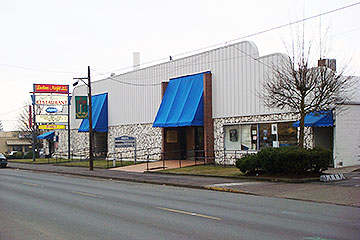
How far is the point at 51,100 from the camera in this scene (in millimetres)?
48875

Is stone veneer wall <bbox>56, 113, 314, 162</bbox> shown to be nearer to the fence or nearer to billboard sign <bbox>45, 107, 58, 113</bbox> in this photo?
the fence

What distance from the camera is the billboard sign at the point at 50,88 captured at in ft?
160

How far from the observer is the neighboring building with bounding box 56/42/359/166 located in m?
26.2

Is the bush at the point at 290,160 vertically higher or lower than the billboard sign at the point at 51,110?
lower

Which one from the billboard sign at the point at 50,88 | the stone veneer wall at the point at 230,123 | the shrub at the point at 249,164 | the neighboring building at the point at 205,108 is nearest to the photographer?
the shrub at the point at 249,164

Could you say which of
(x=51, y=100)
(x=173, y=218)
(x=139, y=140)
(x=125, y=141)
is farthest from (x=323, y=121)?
(x=51, y=100)

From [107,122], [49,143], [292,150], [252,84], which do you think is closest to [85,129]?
[107,122]

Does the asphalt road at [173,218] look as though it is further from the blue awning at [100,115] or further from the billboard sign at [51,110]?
the billboard sign at [51,110]

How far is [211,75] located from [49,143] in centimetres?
3628

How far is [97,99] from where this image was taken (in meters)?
44.0

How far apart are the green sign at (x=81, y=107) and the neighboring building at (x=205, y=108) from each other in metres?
1.31

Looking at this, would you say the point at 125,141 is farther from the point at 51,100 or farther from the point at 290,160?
the point at 290,160

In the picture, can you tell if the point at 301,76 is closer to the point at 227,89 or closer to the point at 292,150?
the point at 292,150

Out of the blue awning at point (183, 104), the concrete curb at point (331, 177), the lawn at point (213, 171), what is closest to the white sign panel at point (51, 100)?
the blue awning at point (183, 104)
